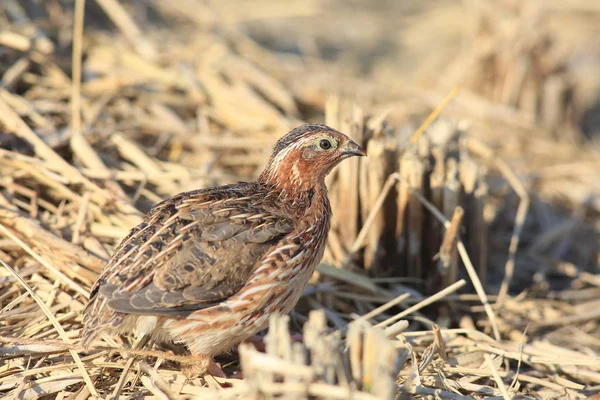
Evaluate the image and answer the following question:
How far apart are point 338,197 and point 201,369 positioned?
82.2 inches

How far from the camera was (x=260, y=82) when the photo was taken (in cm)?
796

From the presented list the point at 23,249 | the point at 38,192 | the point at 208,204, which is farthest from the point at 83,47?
the point at 208,204

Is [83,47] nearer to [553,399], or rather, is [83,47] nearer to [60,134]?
[60,134]

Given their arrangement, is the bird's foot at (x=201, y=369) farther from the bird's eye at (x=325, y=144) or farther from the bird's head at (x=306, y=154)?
the bird's eye at (x=325, y=144)

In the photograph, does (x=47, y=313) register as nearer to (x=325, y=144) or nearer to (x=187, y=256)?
(x=187, y=256)

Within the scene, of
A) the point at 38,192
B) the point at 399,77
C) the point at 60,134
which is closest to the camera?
the point at 38,192

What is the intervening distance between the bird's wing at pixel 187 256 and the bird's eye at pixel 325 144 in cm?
65

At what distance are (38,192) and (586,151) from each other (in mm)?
6495

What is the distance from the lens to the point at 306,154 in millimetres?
4816

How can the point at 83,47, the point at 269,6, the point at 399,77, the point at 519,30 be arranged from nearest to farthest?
the point at 83,47 < the point at 519,30 < the point at 399,77 < the point at 269,6

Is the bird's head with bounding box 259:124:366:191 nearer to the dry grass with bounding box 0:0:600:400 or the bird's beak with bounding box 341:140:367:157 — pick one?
the bird's beak with bounding box 341:140:367:157

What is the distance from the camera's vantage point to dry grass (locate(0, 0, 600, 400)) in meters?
4.36

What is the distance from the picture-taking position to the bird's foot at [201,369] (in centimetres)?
439

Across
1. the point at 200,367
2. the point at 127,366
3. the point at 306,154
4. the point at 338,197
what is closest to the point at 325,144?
the point at 306,154
